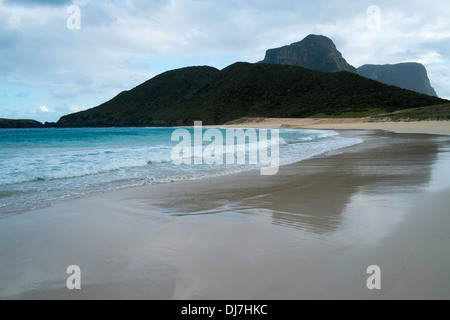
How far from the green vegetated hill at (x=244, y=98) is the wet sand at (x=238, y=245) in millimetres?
62837

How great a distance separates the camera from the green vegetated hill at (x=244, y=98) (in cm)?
7181

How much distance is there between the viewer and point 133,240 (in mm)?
3539

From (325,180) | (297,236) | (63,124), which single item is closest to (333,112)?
(325,180)

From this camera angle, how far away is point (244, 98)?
316ft

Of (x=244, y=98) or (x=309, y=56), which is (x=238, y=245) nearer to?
(x=244, y=98)

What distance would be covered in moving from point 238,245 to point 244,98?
95.4m

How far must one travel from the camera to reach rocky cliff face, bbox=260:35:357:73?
567ft

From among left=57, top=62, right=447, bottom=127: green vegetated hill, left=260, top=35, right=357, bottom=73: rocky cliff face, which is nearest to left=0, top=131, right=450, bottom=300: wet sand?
left=57, top=62, right=447, bottom=127: green vegetated hill

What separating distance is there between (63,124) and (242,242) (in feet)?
509

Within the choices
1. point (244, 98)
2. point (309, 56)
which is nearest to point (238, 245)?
point (244, 98)

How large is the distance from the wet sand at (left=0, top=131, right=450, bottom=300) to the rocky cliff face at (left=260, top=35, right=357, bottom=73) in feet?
579

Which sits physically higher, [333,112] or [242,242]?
[333,112]
